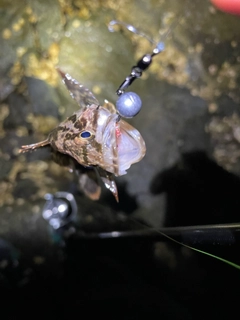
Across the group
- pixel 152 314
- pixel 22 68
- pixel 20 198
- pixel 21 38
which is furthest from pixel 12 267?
pixel 21 38

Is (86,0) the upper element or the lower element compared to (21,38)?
upper

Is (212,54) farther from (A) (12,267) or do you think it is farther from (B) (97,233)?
(A) (12,267)

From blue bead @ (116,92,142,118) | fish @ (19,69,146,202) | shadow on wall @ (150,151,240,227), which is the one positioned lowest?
shadow on wall @ (150,151,240,227)

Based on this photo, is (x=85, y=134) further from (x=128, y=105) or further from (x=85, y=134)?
(x=128, y=105)

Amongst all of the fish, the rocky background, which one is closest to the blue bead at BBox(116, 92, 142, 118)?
the fish

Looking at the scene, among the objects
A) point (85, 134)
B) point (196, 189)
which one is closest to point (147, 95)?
point (196, 189)

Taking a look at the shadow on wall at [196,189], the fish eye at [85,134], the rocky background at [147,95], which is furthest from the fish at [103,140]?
the shadow on wall at [196,189]

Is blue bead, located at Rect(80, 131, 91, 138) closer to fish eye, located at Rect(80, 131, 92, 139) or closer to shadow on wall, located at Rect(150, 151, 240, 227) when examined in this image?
fish eye, located at Rect(80, 131, 92, 139)

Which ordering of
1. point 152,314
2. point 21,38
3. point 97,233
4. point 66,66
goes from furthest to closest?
point 97,233
point 152,314
point 66,66
point 21,38
